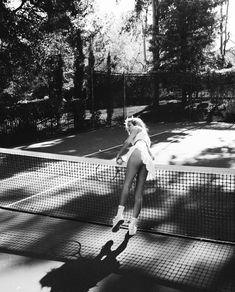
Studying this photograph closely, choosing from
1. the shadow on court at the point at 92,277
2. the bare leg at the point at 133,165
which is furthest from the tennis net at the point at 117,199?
the shadow on court at the point at 92,277

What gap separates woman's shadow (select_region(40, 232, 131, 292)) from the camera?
14.2 feet

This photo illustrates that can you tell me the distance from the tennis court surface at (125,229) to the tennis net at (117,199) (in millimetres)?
16

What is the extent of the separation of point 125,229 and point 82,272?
1495 mm

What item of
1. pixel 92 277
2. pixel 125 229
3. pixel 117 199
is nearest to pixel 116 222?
pixel 125 229

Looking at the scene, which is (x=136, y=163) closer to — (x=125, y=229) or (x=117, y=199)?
(x=125, y=229)

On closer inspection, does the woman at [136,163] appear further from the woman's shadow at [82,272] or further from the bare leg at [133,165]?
the woman's shadow at [82,272]

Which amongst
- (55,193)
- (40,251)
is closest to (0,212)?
(55,193)

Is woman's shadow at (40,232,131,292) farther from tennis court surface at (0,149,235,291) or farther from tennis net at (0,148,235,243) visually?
tennis net at (0,148,235,243)

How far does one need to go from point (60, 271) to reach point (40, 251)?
73cm

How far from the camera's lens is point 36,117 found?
55.8ft

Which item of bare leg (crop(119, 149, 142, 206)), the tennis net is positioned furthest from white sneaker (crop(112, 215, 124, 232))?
bare leg (crop(119, 149, 142, 206))

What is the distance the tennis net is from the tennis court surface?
2 centimetres

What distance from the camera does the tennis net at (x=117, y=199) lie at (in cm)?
604

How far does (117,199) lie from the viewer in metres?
7.66
